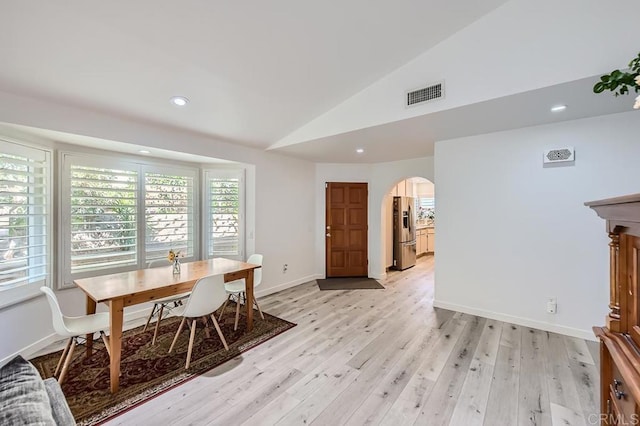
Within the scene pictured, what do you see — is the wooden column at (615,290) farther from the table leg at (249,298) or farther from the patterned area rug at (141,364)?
the table leg at (249,298)

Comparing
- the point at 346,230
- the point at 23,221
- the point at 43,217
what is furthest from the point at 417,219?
the point at 23,221

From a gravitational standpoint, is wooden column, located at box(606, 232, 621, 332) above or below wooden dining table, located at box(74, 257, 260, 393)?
above

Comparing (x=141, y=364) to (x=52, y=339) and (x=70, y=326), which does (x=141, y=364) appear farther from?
(x=52, y=339)

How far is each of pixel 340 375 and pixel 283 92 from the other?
2916 mm

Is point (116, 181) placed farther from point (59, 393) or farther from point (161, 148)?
point (59, 393)

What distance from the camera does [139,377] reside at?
2.28 m

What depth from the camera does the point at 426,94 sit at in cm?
276

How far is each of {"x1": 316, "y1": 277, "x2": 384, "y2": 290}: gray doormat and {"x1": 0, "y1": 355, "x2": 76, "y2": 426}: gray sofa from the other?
395cm

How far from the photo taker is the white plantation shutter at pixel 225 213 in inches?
171

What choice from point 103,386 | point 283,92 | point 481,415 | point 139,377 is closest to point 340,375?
point 481,415

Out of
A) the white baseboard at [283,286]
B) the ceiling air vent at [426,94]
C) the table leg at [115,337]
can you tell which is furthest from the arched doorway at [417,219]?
the table leg at [115,337]

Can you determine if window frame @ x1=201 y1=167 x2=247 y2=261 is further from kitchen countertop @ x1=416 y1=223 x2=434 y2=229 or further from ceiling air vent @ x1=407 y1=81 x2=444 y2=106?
kitchen countertop @ x1=416 y1=223 x2=434 y2=229

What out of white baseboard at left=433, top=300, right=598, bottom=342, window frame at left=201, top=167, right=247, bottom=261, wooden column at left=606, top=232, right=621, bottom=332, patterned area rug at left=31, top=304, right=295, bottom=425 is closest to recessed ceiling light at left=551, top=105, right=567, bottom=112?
wooden column at left=606, top=232, right=621, bottom=332

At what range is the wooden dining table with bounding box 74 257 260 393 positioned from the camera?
2.14 metres
